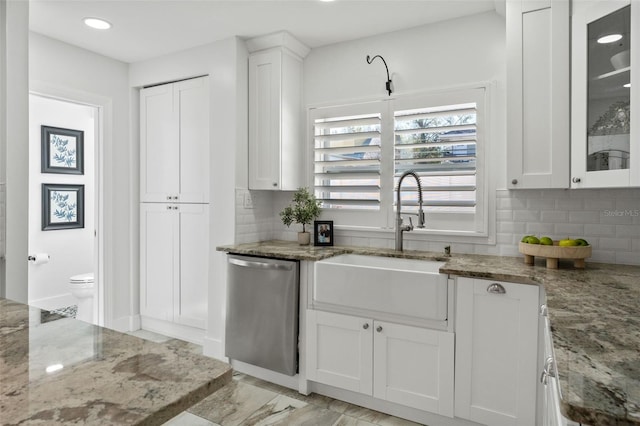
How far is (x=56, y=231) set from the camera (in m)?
Answer: 4.51

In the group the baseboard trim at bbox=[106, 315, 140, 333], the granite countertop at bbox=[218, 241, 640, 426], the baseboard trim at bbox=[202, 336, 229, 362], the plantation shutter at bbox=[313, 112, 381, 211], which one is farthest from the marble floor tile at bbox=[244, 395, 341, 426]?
the baseboard trim at bbox=[106, 315, 140, 333]

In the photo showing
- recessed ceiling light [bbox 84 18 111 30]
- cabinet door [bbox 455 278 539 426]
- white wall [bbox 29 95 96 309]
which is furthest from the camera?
white wall [bbox 29 95 96 309]

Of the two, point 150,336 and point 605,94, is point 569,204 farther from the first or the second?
point 150,336

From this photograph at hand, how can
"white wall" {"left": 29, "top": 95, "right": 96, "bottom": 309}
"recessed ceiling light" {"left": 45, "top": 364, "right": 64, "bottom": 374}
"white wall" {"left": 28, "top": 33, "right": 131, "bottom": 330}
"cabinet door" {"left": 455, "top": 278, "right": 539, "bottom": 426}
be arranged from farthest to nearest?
"white wall" {"left": 29, "top": 95, "right": 96, "bottom": 309} < "white wall" {"left": 28, "top": 33, "right": 131, "bottom": 330} < "cabinet door" {"left": 455, "top": 278, "right": 539, "bottom": 426} < "recessed ceiling light" {"left": 45, "top": 364, "right": 64, "bottom": 374}

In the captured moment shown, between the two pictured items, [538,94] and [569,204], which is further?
[569,204]

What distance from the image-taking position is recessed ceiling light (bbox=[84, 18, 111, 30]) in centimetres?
287

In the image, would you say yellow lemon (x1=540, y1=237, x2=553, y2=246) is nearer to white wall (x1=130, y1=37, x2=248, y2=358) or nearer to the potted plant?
the potted plant

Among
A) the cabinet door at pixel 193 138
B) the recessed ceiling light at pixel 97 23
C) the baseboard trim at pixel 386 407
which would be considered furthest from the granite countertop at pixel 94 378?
the recessed ceiling light at pixel 97 23

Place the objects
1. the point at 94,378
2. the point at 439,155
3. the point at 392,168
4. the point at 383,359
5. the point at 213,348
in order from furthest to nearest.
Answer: the point at 213,348, the point at 392,168, the point at 439,155, the point at 383,359, the point at 94,378

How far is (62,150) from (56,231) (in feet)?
3.02

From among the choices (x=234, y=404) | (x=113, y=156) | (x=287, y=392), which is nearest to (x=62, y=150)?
(x=113, y=156)

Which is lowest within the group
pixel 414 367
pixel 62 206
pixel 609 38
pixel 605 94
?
pixel 414 367

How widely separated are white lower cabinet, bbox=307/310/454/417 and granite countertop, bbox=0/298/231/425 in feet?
5.38

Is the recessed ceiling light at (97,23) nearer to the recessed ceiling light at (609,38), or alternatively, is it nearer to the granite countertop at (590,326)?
the granite countertop at (590,326)
